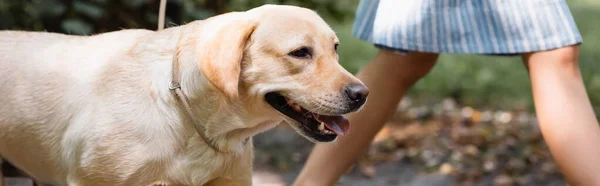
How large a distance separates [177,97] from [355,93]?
56 centimetres

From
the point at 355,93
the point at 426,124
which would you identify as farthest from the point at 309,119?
the point at 426,124

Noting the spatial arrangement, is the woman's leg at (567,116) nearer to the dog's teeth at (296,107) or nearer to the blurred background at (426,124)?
the dog's teeth at (296,107)

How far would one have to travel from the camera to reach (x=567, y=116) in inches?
131

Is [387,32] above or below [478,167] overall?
above

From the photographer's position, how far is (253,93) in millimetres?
2754

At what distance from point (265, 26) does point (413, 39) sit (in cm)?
100

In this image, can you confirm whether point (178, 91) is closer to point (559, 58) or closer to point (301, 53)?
point (301, 53)

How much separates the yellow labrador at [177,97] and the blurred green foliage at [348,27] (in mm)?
692

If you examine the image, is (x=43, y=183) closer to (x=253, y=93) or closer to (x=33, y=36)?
(x=33, y=36)

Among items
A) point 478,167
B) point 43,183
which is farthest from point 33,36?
point 478,167

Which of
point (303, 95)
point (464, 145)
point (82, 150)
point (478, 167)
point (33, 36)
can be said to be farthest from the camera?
point (464, 145)

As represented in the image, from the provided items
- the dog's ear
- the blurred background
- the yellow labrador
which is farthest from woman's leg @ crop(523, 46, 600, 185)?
the blurred background

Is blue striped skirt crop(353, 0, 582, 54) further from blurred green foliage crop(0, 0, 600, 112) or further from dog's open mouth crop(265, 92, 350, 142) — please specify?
dog's open mouth crop(265, 92, 350, 142)

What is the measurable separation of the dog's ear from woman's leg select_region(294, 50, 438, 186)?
1.13m
